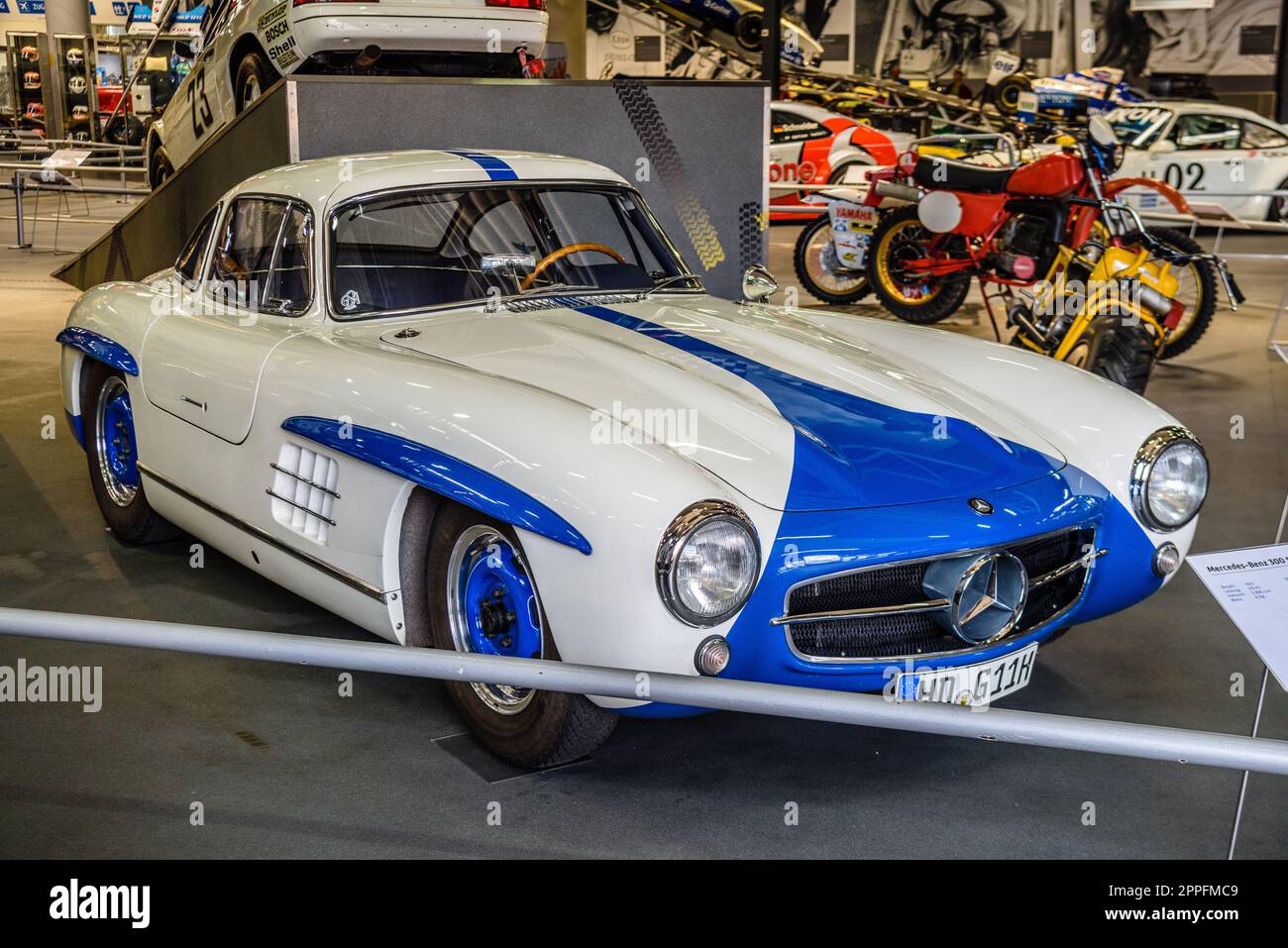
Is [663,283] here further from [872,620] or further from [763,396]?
[872,620]

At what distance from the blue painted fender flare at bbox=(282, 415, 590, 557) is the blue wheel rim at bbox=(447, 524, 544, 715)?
0.12 meters

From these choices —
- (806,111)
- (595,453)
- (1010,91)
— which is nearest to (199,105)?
(595,453)

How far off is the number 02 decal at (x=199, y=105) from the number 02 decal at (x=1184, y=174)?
9442 mm

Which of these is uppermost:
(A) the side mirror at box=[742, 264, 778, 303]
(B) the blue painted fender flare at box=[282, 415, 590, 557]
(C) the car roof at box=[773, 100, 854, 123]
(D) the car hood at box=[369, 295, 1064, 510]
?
(C) the car roof at box=[773, 100, 854, 123]

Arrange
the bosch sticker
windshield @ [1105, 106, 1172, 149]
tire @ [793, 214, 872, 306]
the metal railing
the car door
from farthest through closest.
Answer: windshield @ [1105, 106, 1172, 149] < tire @ [793, 214, 872, 306] < the bosch sticker < the car door < the metal railing

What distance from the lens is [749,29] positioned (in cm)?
1669

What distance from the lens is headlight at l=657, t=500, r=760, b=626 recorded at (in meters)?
2.46

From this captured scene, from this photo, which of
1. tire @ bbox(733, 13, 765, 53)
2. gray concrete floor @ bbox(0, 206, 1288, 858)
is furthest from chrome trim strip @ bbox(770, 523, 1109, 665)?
tire @ bbox(733, 13, 765, 53)

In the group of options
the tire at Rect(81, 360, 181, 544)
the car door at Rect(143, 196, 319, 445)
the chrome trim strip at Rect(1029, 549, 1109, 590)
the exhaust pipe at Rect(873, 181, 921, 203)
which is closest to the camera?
the chrome trim strip at Rect(1029, 549, 1109, 590)

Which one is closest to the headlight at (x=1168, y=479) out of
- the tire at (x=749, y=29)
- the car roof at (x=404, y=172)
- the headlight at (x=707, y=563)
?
the headlight at (x=707, y=563)

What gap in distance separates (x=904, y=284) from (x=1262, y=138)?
6.24 metres

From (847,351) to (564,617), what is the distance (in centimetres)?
142

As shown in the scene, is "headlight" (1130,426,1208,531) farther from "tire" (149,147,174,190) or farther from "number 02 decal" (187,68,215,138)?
"tire" (149,147,174,190)

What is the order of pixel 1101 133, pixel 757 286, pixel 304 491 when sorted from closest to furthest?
1. pixel 304 491
2. pixel 757 286
3. pixel 1101 133
